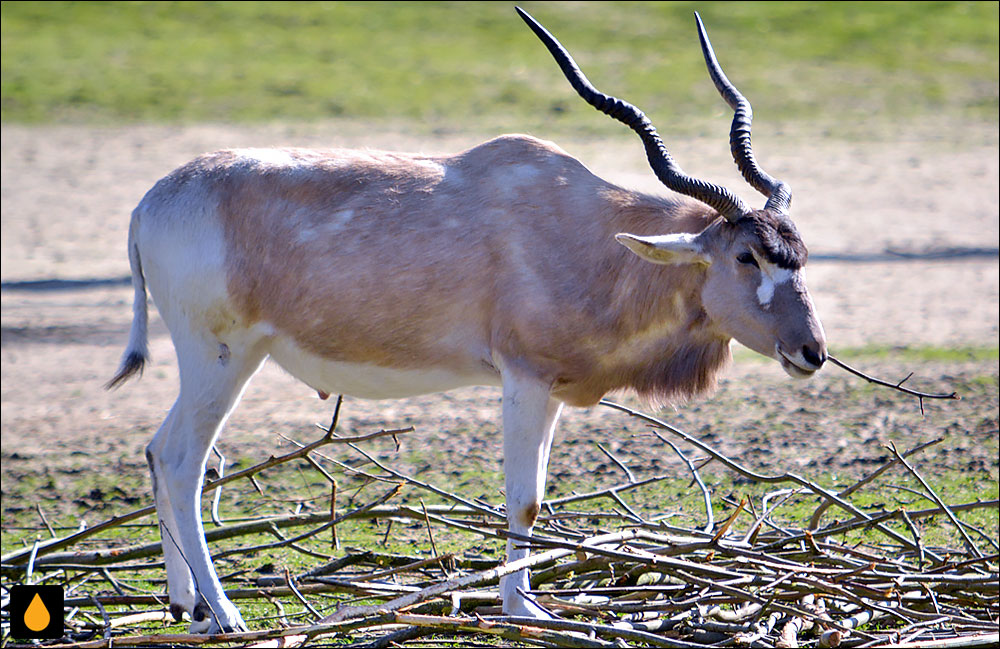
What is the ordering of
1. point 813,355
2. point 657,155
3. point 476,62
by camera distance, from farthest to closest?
point 476,62
point 657,155
point 813,355

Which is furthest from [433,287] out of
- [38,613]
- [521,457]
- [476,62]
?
[476,62]

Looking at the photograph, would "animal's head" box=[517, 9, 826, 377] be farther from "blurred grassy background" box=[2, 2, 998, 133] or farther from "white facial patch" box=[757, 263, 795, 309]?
"blurred grassy background" box=[2, 2, 998, 133]

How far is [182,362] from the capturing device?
18.7 feet

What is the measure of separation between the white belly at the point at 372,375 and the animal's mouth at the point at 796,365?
1172 mm

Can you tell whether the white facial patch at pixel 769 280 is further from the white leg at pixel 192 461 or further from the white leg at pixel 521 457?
the white leg at pixel 192 461

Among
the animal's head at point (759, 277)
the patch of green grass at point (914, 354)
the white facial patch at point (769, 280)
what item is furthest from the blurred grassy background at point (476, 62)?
the white facial patch at point (769, 280)

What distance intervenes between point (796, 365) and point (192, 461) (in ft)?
8.06

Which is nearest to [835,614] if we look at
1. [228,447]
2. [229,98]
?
[228,447]

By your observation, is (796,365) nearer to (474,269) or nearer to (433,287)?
(474,269)

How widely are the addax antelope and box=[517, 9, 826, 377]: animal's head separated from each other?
0.01 m

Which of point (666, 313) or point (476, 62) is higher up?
point (666, 313)

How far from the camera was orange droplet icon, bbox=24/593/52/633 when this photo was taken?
5.27 metres

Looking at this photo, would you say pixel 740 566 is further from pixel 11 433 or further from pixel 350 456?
pixel 11 433

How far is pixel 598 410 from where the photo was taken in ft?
30.2
